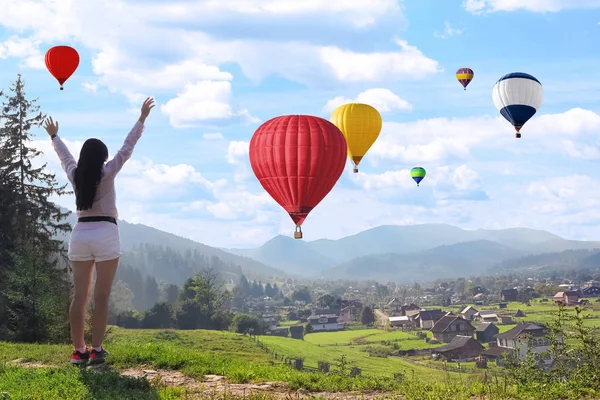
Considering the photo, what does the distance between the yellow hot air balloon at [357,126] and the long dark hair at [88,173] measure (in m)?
36.7

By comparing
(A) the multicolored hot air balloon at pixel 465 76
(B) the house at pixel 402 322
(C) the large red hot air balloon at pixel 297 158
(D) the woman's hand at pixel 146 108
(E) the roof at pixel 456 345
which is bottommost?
(E) the roof at pixel 456 345

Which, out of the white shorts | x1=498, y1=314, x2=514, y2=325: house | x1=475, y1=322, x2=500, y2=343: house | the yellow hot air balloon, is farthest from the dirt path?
x1=498, y1=314, x2=514, y2=325: house

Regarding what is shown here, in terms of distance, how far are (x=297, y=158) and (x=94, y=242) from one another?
22.3 meters

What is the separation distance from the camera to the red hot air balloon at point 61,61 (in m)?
32.0

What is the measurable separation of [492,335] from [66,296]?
115201 millimetres

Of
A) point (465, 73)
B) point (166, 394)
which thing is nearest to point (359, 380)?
point (166, 394)

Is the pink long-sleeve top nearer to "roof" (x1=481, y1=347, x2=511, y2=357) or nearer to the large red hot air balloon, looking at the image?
the large red hot air balloon

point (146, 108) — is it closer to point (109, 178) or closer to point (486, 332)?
point (109, 178)

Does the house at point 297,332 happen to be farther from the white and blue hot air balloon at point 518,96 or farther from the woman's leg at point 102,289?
the woman's leg at point 102,289

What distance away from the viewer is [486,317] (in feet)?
539

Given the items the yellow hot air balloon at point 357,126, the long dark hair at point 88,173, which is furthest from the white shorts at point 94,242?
the yellow hot air balloon at point 357,126

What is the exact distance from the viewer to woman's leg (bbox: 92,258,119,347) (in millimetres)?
9289

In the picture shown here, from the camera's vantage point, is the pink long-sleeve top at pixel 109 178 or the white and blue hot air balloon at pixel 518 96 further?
the white and blue hot air balloon at pixel 518 96

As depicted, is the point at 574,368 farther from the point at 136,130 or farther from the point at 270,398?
the point at 136,130
